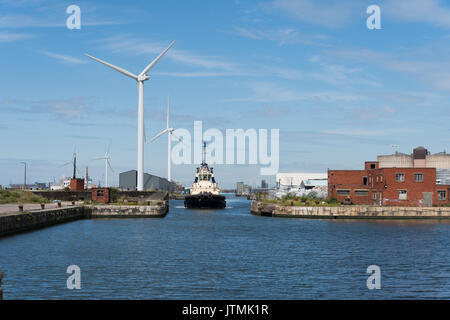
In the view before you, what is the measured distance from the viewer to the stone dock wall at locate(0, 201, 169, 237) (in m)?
58.4

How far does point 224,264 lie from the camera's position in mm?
38656

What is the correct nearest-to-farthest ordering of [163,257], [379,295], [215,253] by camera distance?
[379,295]
[163,257]
[215,253]

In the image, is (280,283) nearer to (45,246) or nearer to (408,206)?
(45,246)

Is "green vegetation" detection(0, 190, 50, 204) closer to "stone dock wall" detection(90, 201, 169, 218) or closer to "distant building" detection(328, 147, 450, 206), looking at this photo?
"stone dock wall" detection(90, 201, 169, 218)

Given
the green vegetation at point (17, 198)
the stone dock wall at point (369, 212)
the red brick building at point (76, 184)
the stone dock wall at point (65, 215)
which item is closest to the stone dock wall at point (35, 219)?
the stone dock wall at point (65, 215)

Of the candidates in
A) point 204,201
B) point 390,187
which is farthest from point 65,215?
point 204,201

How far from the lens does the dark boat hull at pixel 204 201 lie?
464 feet

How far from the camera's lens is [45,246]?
4797 cm

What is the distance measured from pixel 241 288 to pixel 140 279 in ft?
22.1

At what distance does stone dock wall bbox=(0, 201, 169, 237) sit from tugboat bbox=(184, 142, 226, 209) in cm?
4115

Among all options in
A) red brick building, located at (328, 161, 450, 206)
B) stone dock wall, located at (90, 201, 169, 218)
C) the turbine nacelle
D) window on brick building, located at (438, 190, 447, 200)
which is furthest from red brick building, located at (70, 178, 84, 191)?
window on brick building, located at (438, 190, 447, 200)
